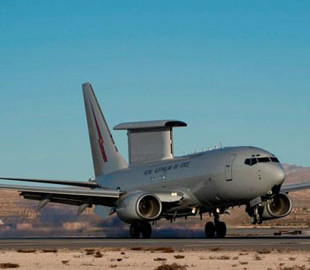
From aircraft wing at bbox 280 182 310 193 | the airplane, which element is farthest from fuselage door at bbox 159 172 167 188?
aircraft wing at bbox 280 182 310 193

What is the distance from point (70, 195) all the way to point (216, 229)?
33.5 ft

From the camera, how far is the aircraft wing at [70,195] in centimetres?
5522

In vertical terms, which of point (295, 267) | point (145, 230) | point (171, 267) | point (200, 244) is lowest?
point (295, 267)

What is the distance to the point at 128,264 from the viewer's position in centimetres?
2906

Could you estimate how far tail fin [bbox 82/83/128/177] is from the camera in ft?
221

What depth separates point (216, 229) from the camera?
54.2 metres

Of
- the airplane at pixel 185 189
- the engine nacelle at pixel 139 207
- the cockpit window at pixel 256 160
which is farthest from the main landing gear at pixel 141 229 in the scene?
the cockpit window at pixel 256 160

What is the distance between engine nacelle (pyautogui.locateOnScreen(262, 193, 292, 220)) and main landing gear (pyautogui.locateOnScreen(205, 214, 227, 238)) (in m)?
2.97

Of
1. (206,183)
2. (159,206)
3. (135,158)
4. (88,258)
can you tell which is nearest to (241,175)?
(206,183)

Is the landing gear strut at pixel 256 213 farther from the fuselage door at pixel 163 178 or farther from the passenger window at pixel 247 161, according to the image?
the fuselage door at pixel 163 178

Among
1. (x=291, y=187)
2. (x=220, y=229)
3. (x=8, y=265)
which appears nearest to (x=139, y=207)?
(x=220, y=229)

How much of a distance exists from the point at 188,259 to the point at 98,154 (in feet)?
128

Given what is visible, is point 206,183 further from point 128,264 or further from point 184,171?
point 128,264

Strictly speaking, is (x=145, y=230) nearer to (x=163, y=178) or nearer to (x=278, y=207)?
(x=163, y=178)
